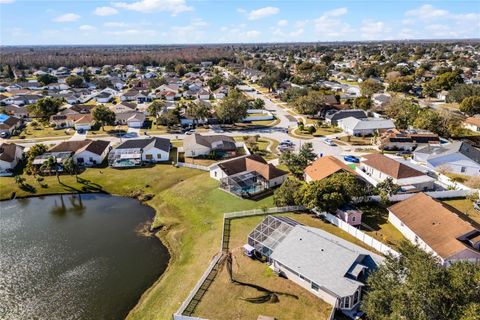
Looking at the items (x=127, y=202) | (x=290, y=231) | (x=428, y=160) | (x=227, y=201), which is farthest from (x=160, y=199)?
(x=428, y=160)

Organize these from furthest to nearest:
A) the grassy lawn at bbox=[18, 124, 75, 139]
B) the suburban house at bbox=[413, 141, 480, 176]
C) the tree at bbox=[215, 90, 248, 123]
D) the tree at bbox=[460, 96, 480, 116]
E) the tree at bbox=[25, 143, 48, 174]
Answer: the tree at bbox=[460, 96, 480, 116] < the tree at bbox=[215, 90, 248, 123] < the grassy lawn at bbox=[18, 124, 75, 139] < the tree at bbox=[25, 143, 48, 174] < the suburban house at bbox=[413, 141, 480, 176]

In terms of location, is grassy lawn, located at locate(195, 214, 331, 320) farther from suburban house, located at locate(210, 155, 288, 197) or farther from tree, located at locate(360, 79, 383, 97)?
tree, located at locate(360, 79, 383, 97)

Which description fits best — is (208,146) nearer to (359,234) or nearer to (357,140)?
(357,140)

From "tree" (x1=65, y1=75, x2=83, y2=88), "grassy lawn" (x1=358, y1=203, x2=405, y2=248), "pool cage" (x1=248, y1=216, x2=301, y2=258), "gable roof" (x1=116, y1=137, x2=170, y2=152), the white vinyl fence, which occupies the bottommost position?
"grassy lawn" (x1=358, y1=203, x2=405, y2=248)

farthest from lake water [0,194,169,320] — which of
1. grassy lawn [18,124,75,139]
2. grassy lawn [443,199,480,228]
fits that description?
grassy lawn [443,199,480,228]

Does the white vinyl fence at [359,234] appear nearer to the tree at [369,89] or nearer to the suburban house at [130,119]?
the suburban house at [130,119]

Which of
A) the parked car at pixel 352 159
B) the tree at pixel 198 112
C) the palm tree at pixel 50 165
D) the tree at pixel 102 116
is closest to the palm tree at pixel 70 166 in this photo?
the palm tree at pixel 50 165

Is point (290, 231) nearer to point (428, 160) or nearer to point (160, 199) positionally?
point (160, 199)
